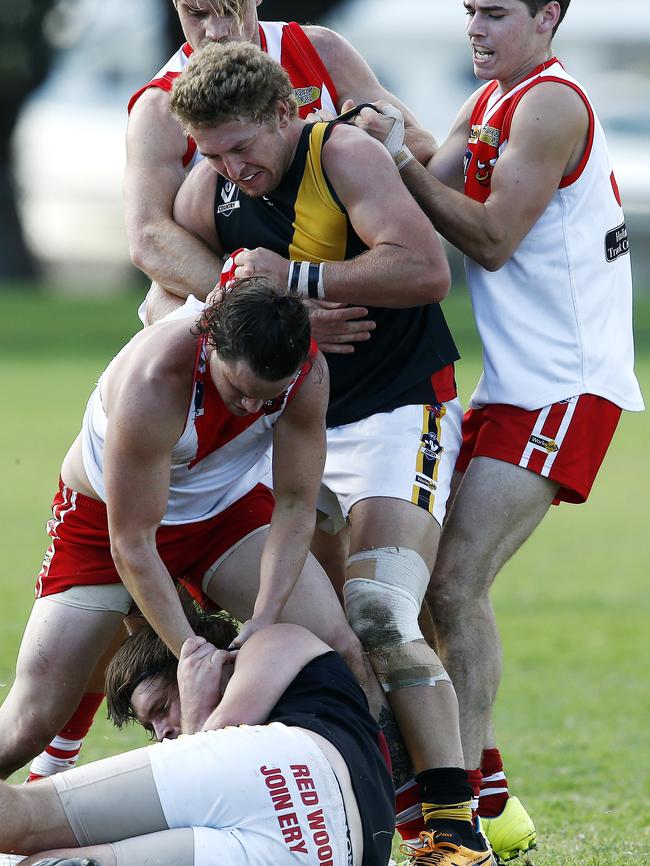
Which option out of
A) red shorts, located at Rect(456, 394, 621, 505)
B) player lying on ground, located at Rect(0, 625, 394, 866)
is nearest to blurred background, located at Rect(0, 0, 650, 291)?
red shorts, located at Rect(456, 394, 621, 505)

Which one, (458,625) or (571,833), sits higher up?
(458,625)

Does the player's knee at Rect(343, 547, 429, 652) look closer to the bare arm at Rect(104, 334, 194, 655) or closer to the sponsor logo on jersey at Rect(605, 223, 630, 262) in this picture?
the bare arm at Rect(104, 334, 194, 655)

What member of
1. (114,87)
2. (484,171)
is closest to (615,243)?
(484,171)

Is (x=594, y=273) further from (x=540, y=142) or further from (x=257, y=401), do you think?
(x=257, y=401)

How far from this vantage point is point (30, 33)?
3016 cm

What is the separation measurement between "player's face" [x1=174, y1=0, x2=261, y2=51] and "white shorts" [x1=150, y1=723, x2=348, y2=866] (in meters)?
2.57

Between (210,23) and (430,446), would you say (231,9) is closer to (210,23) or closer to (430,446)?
(210,23)

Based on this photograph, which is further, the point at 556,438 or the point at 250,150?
the point at 556,438

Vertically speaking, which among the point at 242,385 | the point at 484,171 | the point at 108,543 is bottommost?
the point at 108,543

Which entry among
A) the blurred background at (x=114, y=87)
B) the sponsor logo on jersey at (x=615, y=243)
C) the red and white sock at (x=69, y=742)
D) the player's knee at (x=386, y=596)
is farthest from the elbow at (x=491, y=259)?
the blurred background at (x=114, y=87)

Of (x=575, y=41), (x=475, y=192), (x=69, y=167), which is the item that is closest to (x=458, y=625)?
(x=475, y=192)

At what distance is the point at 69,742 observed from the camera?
5.54 m

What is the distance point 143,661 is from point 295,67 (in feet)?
7.45

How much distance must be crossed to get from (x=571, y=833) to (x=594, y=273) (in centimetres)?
217
